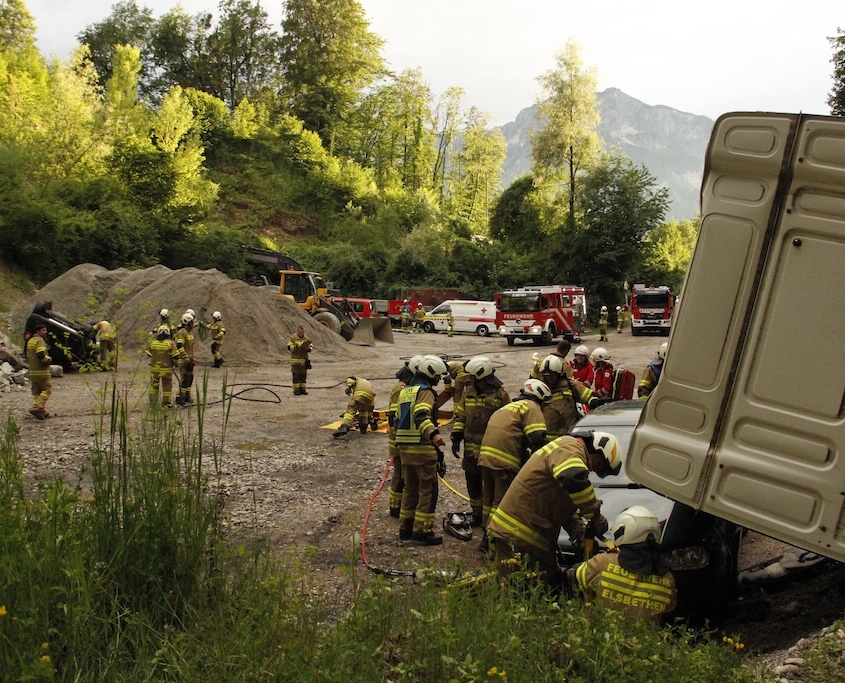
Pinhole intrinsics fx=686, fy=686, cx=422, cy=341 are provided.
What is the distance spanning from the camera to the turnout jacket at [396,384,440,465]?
21.0ft

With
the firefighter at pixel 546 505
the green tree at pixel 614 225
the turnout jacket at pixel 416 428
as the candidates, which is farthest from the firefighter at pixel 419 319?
the firefighter at pixel 546 505

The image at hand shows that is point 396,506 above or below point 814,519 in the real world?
below

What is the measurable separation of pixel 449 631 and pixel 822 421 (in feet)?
6.24

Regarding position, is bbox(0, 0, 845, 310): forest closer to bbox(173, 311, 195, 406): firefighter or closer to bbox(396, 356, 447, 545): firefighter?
bbox(173, 311, 195, 406): firefighter

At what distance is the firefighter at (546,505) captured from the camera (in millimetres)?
4484

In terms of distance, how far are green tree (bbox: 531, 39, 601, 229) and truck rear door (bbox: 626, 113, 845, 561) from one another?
42.6 metres

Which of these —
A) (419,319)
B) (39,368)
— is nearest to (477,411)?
(39,368)

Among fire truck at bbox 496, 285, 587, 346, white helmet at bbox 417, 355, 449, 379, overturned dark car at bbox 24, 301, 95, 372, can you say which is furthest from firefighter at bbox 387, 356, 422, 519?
fire truck at bbox 496, 285, 587, 346

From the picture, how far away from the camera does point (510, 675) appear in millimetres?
2965

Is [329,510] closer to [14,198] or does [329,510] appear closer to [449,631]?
[449,631]

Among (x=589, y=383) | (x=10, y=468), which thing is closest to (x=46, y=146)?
(x=589, y=383)

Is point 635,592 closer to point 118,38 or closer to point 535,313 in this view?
point 535,313

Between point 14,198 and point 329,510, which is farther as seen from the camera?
point 14,198

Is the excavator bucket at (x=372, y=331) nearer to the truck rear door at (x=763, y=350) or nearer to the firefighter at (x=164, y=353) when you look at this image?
the firefighter at (x=164, y=353)
